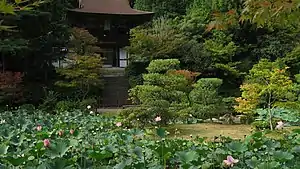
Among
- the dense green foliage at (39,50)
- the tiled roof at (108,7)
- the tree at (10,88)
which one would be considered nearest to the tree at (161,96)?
the tree at (10,88)

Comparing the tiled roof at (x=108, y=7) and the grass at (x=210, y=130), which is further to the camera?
the tiled roof at (x=108, y=7)

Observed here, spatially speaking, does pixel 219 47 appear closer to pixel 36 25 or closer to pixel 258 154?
pixel 36 25

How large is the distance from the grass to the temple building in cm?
797

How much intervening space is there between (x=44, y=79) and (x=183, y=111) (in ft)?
22.1

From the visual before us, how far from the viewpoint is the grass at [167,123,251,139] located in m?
8.38

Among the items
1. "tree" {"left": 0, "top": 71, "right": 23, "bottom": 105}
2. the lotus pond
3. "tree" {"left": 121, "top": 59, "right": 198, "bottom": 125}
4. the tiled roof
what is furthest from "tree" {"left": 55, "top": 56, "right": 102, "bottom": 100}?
the lotus pond

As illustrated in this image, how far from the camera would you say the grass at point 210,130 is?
27.5 ft

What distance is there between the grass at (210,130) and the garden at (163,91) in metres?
0.03

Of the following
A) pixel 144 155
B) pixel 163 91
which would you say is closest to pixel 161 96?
pixel 163 91

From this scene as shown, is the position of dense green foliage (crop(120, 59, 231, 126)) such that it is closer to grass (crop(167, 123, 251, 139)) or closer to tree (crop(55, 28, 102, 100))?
grass (crop(167, 123, 251, 139))

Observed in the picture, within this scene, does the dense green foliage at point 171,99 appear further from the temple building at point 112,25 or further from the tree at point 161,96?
the temple building at point 112,25

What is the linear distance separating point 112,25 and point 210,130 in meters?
11.9

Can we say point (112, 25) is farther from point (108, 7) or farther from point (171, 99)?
point (171, 99)

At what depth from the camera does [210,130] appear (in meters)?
9.02
